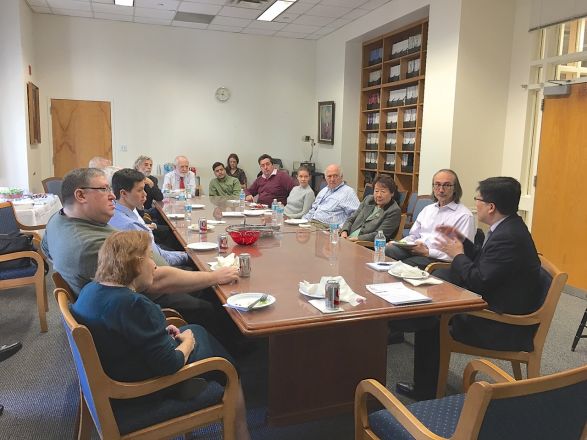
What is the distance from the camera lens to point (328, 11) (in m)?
6.68

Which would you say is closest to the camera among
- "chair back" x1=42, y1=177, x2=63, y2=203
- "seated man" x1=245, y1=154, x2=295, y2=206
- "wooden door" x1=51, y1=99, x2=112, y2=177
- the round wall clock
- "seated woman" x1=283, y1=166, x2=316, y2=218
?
"seated woman" x1=283, y1=166, x2=316, y2=218

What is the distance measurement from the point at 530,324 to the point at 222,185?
16.0 feet

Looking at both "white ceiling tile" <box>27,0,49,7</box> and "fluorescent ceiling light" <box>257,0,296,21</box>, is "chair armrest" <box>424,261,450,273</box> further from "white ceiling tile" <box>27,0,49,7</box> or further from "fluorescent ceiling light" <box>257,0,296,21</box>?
"white ceiling tile" <box>27,0,49,7</box>

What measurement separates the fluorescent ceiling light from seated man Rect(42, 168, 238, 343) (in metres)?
4.89

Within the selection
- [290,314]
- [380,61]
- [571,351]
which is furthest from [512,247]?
[380,61]

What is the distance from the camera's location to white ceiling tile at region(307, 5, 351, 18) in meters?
6.52

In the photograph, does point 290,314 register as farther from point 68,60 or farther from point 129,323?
point 68,60

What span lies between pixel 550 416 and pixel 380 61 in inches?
266

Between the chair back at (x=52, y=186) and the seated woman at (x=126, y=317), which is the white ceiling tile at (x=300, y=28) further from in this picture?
the seated woman at (x=126, y=317)

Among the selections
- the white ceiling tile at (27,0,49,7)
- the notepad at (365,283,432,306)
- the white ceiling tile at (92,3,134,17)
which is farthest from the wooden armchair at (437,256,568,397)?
the white ceiling tile at (27,0,49,7)

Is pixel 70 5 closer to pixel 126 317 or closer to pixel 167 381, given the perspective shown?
pixel 126 317

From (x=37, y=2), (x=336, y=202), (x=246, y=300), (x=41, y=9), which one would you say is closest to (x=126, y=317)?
(x=246, y=300)

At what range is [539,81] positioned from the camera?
4953 mm

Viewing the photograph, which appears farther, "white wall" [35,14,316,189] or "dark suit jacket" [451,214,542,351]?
"white wall" [35,14,316,189]
